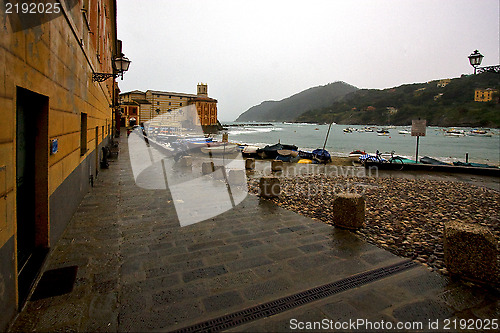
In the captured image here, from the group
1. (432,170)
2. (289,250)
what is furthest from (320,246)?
(432,170)

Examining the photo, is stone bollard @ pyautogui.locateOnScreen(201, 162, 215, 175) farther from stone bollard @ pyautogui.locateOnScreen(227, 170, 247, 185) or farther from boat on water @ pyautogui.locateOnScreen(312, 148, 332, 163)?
boat on water @ pyautogui.locateOnScreen(312, 148, 332, 163)

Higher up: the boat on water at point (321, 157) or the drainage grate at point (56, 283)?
the boat on water at point (321, 157)

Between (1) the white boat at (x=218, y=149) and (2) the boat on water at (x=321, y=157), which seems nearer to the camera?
(2) the boat on water at (x=321, y=157)

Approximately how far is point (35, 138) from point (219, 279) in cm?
292

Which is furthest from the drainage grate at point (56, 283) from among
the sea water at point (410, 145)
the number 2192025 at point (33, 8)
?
the sea water at point (410, 145)

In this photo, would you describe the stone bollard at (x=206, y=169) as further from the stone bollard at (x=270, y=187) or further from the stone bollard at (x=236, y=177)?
the stone bollard at (x=270, y=187)

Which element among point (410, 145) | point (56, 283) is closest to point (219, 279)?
point (56, 283)

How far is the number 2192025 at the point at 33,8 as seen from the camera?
2.31 metres

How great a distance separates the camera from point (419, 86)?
149 metres

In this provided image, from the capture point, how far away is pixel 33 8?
9.52 feet

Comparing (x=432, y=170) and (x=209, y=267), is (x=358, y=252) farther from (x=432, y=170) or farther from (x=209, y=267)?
(x=432, y=170)

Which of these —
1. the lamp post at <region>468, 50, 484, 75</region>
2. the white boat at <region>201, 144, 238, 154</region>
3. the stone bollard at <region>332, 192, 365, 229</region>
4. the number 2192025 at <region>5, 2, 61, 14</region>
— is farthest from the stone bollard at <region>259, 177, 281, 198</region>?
the white boat at <region>201, 144, 238, 154</region>

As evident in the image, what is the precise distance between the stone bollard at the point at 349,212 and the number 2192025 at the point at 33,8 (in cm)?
529

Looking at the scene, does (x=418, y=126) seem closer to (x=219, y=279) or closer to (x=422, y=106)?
(x=219, y=279)
